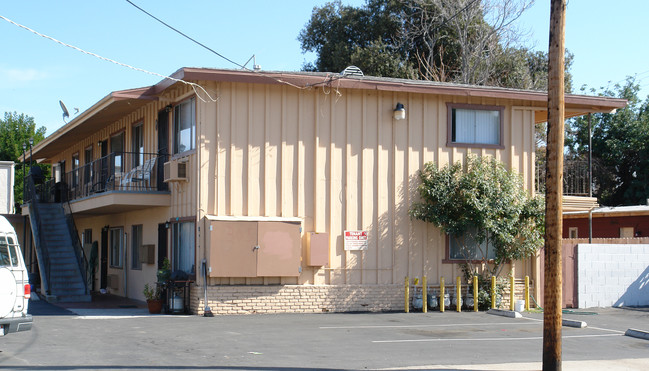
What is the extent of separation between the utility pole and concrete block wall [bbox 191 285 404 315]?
30.4 ft

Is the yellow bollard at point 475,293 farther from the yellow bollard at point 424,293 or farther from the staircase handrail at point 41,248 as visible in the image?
the staircase handrail at point 41,248

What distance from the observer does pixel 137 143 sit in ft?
75.8

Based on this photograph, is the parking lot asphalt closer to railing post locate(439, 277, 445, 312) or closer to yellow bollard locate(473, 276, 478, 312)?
railing post locate(439, 277, 445, 312)

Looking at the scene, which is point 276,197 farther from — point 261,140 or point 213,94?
point 213,94

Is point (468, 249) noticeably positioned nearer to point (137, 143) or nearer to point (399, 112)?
point (399, 112)

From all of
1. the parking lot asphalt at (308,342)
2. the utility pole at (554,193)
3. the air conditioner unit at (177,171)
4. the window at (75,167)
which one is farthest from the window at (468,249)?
the window at (75,167)

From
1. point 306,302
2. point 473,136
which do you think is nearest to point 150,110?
point 306,302

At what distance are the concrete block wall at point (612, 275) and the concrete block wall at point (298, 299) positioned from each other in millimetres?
5458

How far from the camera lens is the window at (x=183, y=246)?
1850cm

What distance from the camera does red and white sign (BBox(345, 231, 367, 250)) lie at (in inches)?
747

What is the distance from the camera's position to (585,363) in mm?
11445

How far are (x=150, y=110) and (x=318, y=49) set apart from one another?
21891 mm

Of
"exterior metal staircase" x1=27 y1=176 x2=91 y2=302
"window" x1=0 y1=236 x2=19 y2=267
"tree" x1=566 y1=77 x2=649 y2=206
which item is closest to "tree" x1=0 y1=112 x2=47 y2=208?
"exterior metal staircase" x1=27 y1=176 x2=91 y2=302

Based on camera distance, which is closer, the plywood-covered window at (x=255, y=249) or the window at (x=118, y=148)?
the plywood-covered window at (x=255, y=249)
